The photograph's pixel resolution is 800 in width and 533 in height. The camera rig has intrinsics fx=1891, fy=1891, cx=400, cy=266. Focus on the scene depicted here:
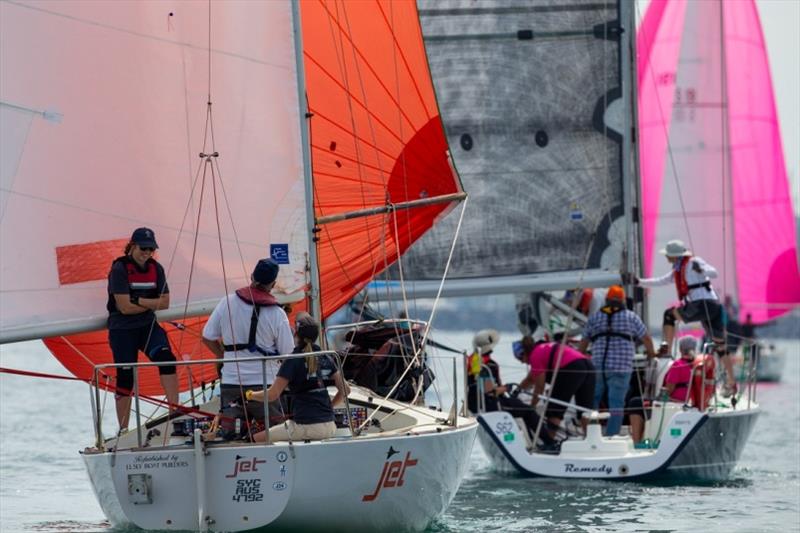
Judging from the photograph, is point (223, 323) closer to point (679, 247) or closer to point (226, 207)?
point (226, 207)

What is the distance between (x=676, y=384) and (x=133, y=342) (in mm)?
6968

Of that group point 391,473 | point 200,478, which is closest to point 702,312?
point 391,473

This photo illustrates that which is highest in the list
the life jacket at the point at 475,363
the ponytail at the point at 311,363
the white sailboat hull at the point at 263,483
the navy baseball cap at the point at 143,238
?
the navy baseball cap at the point at 143,238

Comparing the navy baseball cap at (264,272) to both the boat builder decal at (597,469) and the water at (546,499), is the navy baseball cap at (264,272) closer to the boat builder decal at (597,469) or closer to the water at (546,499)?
the water at (546,499)

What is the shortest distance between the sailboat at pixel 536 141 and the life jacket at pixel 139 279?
8.01 metres

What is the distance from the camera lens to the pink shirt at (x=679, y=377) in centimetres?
1769

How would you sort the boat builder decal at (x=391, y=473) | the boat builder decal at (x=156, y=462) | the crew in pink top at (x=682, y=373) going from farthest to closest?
the crew in pink top at (x=682, y=373) < the boat builder decal at (x=391, y=473) < the boat builder decal at (x=156, y=462)

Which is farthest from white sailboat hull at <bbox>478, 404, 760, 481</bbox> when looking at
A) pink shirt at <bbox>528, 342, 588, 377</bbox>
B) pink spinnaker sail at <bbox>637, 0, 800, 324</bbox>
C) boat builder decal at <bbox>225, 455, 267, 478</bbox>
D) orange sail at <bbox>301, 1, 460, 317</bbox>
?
pink spinnaker sail at <bbox>637, 0, 800, 324</bbox>

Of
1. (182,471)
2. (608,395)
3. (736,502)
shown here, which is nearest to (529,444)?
(608,395)

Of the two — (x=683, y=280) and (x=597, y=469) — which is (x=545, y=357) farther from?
(x=683, y=280)

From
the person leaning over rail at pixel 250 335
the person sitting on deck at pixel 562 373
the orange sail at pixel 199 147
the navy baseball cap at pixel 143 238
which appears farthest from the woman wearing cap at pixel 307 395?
the person sitting on deck at pixel 562 373

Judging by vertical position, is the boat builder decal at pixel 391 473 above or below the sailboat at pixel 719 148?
below

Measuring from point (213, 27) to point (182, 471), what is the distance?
3.36 m

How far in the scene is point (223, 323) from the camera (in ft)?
38.7
